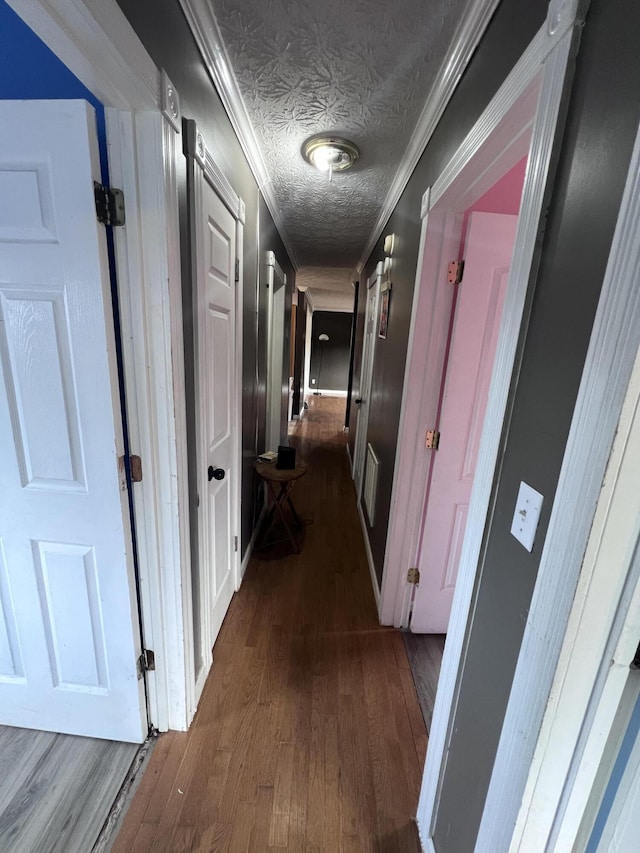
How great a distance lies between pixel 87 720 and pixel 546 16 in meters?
2.42

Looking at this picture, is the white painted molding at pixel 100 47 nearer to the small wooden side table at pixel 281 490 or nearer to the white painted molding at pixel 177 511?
the white painted molding at pixel 177 511

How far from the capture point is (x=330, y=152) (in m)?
1.75

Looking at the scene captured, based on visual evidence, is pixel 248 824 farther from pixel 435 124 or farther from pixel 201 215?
pixel 435 124

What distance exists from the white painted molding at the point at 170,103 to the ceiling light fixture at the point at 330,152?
92cm

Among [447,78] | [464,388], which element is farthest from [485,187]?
[464,388]

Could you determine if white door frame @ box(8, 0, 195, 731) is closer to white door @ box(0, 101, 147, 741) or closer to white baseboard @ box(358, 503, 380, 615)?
white door @ box(0, 101, 147, 741)

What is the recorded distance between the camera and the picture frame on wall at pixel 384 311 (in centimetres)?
234

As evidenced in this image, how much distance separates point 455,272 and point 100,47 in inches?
51.1

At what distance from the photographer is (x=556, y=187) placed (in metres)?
0.66

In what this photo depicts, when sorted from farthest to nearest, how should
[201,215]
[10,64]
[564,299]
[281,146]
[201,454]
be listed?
[281,146]
[201,454]
[201,215]
[10,64]
[564,299]

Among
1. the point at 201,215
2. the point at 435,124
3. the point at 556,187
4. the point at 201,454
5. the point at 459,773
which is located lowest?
the point at 459,773

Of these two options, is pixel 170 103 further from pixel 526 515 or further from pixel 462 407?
pixel 462 407

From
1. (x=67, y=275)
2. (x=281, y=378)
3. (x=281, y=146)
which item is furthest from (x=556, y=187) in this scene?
(x=281, y=378)

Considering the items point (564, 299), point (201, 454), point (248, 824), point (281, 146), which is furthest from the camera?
point (281, 146)
